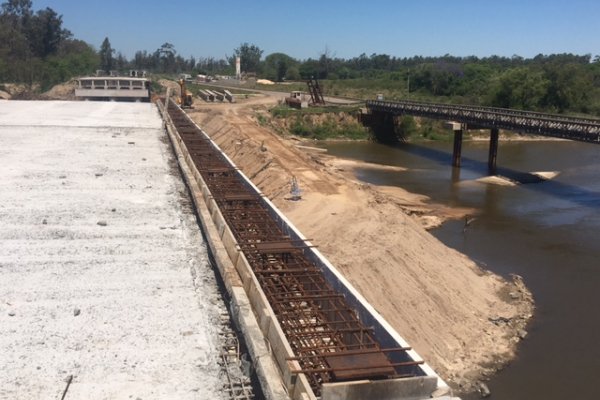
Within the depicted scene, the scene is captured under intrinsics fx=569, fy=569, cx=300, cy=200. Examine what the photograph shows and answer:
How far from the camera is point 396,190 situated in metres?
31.3

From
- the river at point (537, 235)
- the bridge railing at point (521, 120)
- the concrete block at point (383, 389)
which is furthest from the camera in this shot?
the bridge railing at point (521, 120)

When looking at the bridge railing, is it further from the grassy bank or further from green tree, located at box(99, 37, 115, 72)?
green tree, located at box(99, 37, 115, 72)

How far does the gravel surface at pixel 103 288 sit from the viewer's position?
8398mm

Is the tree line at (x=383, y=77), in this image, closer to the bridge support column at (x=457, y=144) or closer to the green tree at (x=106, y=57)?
the green tree at (x=106, y=57)

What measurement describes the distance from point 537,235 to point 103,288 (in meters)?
18.0

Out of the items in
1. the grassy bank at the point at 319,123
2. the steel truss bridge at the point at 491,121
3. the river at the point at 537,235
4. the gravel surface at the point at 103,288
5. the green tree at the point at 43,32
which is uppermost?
the green tree at the point at 43,32

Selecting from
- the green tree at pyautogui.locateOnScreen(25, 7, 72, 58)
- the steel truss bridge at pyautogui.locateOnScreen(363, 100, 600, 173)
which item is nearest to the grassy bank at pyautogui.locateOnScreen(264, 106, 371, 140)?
the steel truss bridge at pyautogui.locateOnScreen(363, 100, 600, 173)

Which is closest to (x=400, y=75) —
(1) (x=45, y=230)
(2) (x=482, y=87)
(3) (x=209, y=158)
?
(2) (x=482, y=87)

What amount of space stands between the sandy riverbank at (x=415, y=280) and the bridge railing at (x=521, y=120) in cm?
1004

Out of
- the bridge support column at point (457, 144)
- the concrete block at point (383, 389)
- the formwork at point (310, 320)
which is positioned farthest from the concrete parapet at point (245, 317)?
the bridge support column at point (457, 144)

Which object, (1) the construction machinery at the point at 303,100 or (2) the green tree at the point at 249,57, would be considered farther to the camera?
(2) the green tree at the point at 249,57

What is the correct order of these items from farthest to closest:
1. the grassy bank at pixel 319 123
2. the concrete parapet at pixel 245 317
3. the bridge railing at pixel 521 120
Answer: the grassy bank at pixel 319 123 → the bridge railing at pixel 521 120 → the concrete parapet at pixel 245 317

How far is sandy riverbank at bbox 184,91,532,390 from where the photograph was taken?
1277 centimetres

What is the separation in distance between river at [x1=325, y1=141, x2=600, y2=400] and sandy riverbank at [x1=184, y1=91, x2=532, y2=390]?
24.1 inches
